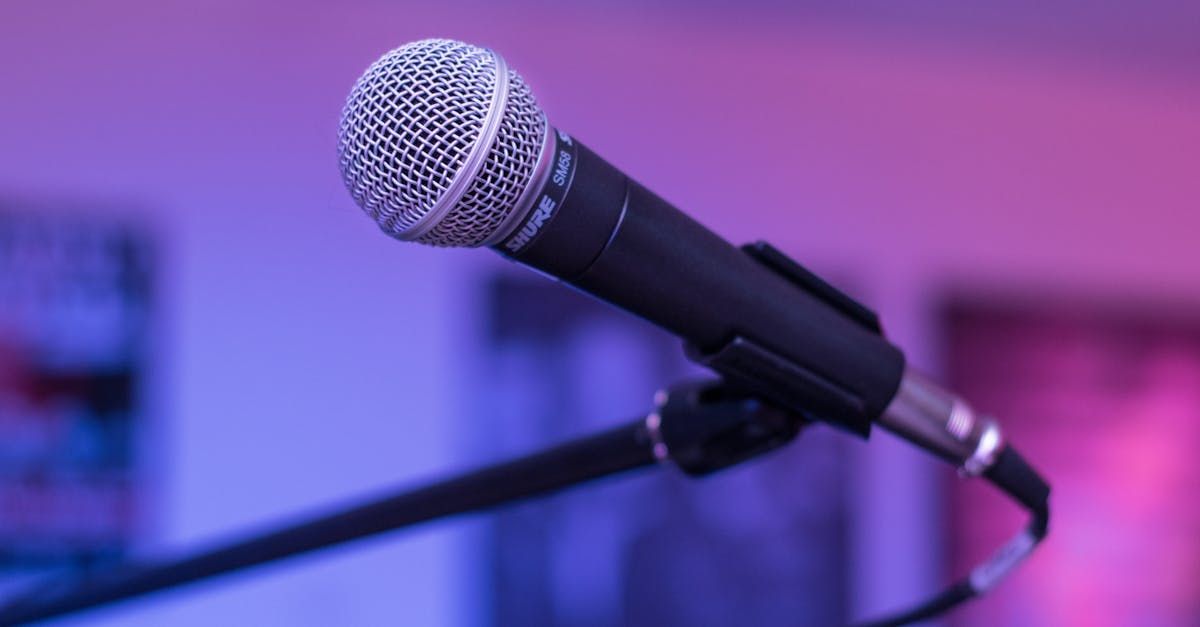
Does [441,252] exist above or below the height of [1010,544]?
above

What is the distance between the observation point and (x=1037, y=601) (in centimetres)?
274

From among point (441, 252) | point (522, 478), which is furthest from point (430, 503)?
point (441, 252)

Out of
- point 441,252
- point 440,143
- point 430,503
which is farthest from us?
point 441,252

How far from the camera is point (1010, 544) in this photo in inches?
27.0

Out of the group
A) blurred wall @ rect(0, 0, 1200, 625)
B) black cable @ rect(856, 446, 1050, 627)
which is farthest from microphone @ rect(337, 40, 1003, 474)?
blurred wall @ rect(0, 0, 1200, 625)

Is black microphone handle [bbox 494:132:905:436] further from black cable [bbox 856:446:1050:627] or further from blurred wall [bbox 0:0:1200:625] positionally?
blurred wall [bbox 0:0:1200:625]

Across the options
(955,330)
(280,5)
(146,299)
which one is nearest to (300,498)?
(146,299)

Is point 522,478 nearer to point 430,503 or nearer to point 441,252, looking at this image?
point 430,503

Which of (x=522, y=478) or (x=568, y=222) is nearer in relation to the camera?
(x=568, y=222)

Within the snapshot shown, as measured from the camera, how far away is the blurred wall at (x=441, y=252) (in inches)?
85.2

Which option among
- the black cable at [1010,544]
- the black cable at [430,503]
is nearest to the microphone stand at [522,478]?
the black cable at [430,503]

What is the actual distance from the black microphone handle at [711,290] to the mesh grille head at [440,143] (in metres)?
0.01

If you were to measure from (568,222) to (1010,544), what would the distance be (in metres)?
0.37

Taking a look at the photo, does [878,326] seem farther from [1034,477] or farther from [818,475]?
[818,475]
